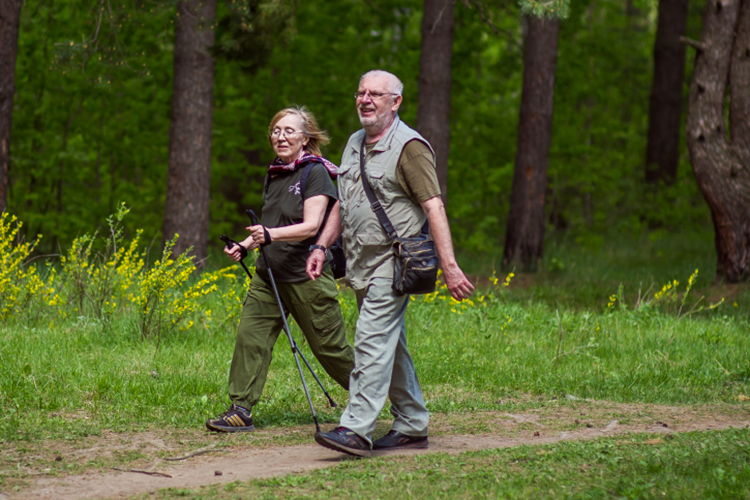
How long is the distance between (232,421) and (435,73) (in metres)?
7.98

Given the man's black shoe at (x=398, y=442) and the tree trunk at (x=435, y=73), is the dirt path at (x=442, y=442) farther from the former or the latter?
the tree trunk at (x=435, y=73)

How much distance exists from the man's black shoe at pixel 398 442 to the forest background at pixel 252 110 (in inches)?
251

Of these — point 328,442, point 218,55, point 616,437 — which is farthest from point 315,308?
point 218,55

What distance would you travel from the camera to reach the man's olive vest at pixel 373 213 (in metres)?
4.41

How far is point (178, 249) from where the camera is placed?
11.4m

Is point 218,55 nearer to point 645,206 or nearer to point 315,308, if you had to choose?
point 315,308

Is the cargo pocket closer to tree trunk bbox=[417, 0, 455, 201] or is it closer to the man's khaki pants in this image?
the man's khaki pants

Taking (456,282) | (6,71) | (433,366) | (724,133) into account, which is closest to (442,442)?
(456,282)

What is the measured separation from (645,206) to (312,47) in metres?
8.88

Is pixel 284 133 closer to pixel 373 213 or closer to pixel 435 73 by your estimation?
pixel 373 213

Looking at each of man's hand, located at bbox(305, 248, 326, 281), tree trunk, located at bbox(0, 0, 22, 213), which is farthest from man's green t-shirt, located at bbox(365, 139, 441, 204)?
tree trunk, located at bbox(0, 0, 22, 213)

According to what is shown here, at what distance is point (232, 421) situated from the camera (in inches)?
200

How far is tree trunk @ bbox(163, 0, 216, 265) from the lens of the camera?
1118 cm

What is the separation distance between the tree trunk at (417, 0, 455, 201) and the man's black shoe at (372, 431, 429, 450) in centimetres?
760
